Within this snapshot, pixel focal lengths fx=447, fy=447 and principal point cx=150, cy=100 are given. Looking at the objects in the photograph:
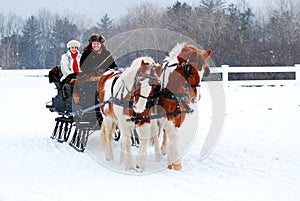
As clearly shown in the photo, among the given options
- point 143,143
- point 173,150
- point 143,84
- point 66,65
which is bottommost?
point 173,150

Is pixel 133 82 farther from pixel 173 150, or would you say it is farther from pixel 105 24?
pixel 105 24

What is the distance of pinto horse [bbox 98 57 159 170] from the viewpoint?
6.19 meters

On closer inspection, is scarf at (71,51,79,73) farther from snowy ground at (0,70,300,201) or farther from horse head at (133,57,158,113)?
horse head at (133,57,158,113)

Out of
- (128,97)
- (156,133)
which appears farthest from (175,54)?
(156,133)

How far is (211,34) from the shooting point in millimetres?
26328

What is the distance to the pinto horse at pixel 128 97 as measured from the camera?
6188 mm

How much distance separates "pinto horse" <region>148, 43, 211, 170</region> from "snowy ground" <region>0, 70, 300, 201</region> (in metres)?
0.81

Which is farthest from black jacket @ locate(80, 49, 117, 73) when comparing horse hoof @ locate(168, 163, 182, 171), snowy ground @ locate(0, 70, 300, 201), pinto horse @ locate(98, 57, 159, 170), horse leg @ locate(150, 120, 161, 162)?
horse hoof @ locate(168, 163, 182, 171)

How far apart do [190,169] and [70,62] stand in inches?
136

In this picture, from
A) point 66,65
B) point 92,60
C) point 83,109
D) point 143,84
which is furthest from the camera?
point 66,65

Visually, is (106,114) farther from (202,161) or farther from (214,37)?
(214,37)

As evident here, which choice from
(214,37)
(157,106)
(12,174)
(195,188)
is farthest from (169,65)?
(214,37)

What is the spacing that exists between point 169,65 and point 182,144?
2371 mm

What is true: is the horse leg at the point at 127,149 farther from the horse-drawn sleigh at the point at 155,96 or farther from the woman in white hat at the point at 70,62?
the woman in white hat at the point at 70,62
